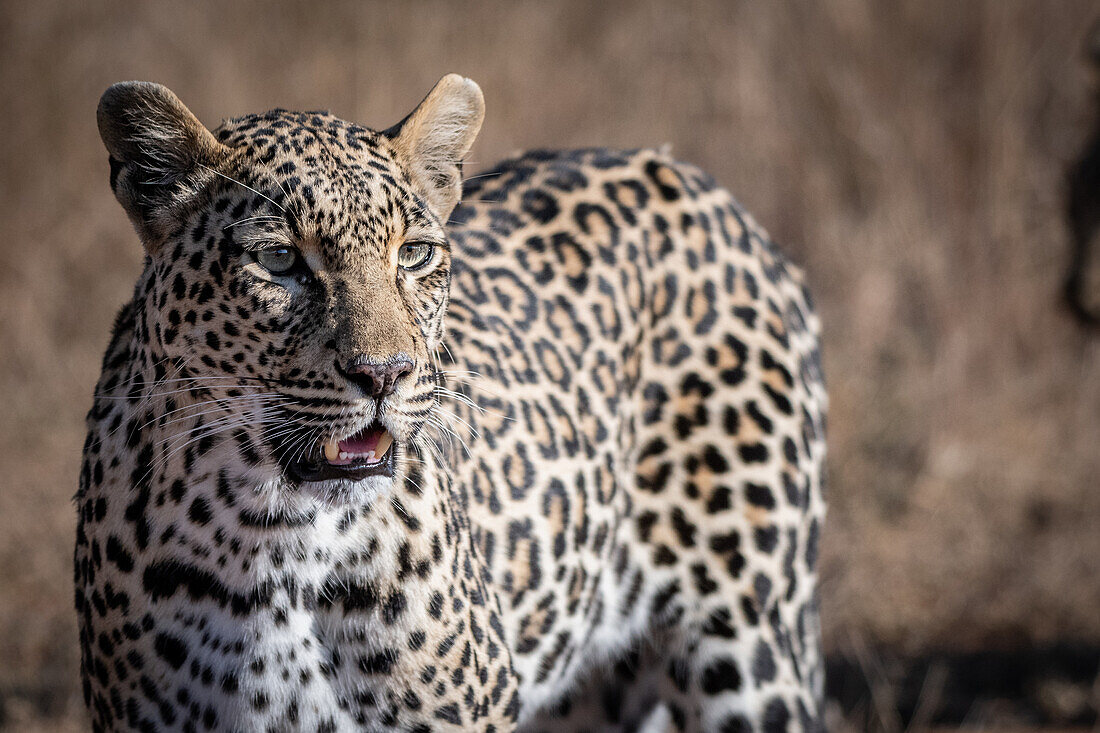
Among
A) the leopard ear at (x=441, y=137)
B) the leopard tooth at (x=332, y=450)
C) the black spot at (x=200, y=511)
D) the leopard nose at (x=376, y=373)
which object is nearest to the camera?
the leopard nose at (x=376, y=373)

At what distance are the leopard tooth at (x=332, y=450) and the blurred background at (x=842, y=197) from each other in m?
4.30

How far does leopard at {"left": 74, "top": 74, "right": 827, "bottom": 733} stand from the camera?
9.72 ft

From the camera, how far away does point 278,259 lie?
9.70 feet

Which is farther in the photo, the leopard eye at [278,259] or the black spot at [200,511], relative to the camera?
the black spot at [200,511]

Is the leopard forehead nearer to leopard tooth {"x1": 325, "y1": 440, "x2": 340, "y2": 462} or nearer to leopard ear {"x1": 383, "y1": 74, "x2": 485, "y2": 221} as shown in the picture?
leopard ear {"x1": 383, "y1": 74, "x2": 485, "y2": 221}

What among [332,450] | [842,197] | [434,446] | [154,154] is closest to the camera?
[332,450]

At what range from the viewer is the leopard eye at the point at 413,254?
3184 mm

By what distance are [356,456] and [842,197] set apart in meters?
7.58

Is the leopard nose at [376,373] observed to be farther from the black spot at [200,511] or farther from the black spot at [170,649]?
the black spot at [170,649]

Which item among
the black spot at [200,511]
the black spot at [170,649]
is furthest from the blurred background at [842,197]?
the black spot at [200,511]

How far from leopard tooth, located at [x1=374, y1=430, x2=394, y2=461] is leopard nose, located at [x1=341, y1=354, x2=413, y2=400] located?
0.15m

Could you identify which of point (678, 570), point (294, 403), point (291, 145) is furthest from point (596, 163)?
point (294, 403)

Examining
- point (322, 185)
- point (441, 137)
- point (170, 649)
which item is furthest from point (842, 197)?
point (170, 649)

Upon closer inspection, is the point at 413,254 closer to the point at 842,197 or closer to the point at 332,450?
the point at 332,450
